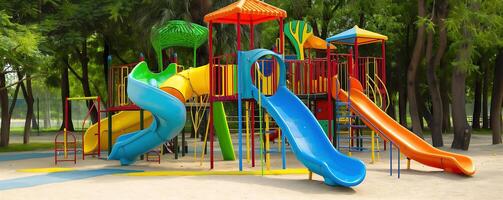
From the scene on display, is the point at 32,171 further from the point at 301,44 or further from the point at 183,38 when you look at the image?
the point at 301,44

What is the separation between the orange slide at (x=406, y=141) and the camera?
46.2 feet

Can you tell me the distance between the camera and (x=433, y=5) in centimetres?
2211

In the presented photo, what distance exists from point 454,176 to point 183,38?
30.4 ft

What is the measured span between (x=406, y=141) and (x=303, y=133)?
3.14 metres

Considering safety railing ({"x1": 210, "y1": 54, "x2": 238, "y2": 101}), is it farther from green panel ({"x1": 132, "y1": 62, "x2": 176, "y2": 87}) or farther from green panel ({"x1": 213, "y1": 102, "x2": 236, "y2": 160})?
green panel ({"x1": 132, "y1": 62, "x2": 176, "y2": 87})

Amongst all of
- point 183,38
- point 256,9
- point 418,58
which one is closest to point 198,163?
point 183,38

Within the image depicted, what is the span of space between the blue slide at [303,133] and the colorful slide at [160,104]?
1852 mm

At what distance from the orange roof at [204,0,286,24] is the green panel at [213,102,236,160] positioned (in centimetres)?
277

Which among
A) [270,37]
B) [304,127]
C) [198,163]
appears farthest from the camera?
[270,37]

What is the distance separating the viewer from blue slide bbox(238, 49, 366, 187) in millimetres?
12016

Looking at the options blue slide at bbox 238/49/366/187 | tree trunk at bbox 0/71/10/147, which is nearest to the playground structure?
blue slide at bbox 238/49/366/187

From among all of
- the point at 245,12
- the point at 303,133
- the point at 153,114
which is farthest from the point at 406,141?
the point at 153,114

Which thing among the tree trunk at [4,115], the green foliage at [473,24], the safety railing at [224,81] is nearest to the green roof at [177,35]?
the safety railing at [224,81]

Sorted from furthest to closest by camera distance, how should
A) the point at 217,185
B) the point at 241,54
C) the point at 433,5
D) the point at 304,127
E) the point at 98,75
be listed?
the point at 98,75 < the point at 433,5 < the point at 241,54 < the point at 304,127 < the point at 217,185
